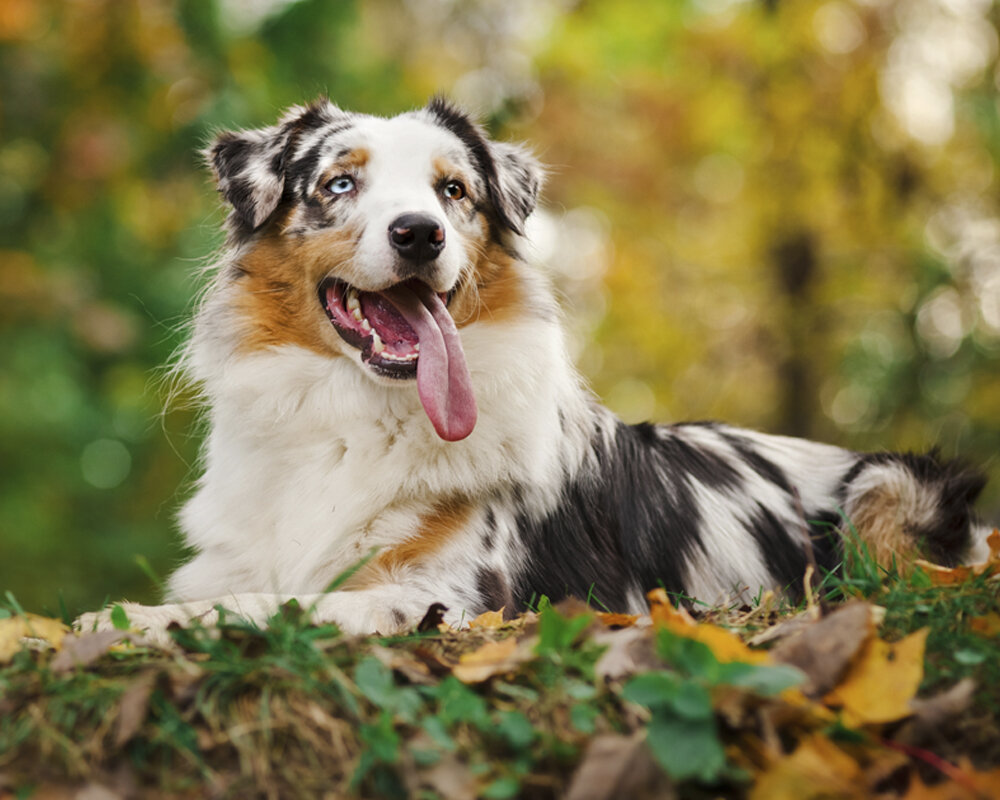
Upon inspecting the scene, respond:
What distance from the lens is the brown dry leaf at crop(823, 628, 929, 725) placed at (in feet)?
6.31

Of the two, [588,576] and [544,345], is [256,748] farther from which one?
[544,345]

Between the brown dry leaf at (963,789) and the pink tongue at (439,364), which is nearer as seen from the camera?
the brown dry leaf at (963,789)

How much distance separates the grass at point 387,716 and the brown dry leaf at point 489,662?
0.01 metres

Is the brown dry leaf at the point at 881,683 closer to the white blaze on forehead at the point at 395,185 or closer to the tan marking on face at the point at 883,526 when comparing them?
the tan marking on face at the point at 883,526

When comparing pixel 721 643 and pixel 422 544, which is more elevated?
pixel 721 643

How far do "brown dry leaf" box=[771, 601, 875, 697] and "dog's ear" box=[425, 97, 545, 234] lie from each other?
8.77ft

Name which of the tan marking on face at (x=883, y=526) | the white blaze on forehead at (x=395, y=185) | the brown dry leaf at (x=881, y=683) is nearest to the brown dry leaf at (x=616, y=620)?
the brown dry leaf at (x=881, y=683)

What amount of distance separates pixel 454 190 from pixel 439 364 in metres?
0.95

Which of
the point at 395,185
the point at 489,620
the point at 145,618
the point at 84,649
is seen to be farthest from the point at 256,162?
the point at 84,649

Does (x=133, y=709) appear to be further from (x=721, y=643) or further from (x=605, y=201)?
(x=605, y=201)

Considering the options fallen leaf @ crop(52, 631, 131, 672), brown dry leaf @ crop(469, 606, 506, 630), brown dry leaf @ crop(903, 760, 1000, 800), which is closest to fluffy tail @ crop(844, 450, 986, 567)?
brown dry leaf @ crop(469, 606, 506, 630)

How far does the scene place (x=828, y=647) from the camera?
2080 millimetres

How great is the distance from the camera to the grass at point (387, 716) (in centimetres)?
183

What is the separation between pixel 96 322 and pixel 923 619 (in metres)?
7.29
